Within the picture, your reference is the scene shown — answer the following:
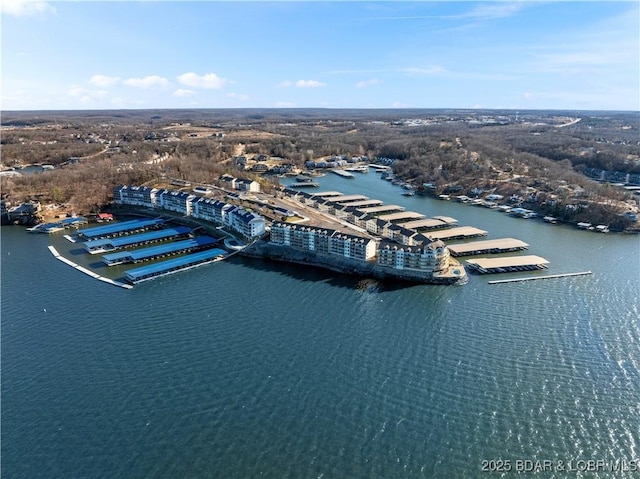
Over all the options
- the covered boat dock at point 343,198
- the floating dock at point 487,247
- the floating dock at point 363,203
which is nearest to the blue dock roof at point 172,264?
the floating dock at point 487,247

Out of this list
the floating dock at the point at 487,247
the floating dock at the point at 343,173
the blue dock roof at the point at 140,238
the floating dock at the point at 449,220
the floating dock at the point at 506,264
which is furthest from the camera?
the floating dock at the point at 343,173

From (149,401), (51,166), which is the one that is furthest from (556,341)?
(51,166)

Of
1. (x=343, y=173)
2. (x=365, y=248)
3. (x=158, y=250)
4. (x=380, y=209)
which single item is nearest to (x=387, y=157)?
(x=343, y=173)

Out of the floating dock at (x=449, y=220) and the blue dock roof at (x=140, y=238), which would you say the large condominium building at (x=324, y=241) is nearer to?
the blue dock roof at (x=140, y=238)

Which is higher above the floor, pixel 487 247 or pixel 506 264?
pixel 487 247

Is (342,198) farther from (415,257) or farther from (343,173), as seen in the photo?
(415,257)

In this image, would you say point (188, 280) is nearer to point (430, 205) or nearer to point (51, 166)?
point (430, 205)
